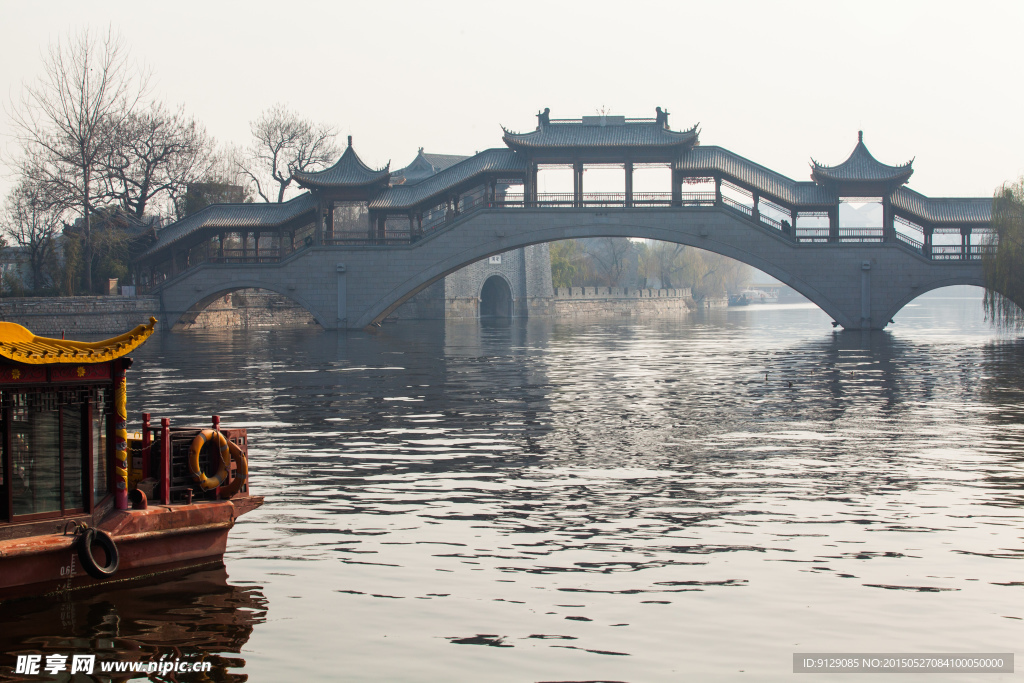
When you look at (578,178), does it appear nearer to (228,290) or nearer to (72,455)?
(228,290)

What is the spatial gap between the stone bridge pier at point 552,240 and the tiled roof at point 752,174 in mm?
1677

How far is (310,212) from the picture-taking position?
4497cm

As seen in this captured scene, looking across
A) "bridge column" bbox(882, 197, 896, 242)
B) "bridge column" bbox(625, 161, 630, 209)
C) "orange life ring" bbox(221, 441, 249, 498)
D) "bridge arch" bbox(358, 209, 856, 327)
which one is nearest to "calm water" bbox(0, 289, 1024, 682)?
"orange life ring" bbox(221, 441, 249, 498)

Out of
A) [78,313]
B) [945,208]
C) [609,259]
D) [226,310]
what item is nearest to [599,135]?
[945,208]

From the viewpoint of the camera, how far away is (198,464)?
8195 millimetres

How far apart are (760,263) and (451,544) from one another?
112ft

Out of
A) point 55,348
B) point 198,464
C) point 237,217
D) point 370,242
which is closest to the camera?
point 55,348

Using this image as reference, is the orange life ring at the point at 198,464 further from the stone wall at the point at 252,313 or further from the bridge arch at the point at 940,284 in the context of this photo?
the stone wall at the point at 252,313

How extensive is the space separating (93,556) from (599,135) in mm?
36742

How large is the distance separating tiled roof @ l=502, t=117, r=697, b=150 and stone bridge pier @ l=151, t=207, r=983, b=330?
2.75m

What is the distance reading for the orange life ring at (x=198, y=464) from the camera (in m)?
8.15

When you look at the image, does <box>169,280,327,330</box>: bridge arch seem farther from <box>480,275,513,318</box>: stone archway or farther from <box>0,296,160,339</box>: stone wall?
<box>480,275,513,318</box>: stone archway

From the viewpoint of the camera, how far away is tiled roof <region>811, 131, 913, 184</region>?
134 feet

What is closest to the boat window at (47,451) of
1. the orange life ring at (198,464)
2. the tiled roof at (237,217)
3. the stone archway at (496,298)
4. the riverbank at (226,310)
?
the orange life ring at (198,464)
